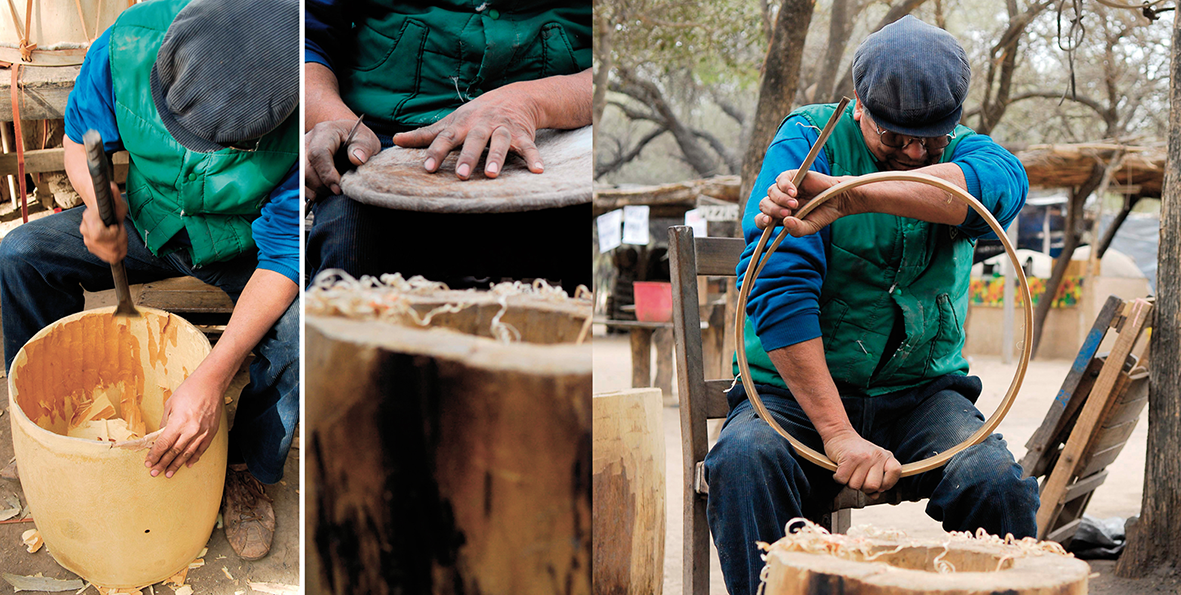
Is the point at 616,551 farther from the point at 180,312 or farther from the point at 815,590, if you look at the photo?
the point at 180,312

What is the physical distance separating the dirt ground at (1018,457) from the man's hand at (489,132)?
1.41 metres

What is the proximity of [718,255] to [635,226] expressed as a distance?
22.6 feet

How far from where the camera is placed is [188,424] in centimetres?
197

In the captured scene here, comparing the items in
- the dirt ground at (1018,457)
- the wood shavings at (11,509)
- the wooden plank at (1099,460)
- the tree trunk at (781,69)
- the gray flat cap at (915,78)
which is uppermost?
the tree trunk at (781,69)

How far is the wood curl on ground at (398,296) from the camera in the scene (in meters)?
1.53

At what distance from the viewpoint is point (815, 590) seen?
131 cm

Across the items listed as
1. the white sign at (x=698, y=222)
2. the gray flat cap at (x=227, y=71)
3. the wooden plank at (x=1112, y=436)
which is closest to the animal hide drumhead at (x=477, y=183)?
the gray flat cap at (x=227, y=71)

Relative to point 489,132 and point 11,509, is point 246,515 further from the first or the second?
point 489,132

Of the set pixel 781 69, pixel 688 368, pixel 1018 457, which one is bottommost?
pixel 1018 457

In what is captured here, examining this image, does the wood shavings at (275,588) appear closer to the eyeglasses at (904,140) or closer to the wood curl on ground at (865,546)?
the wood curl on ground at (865,546)

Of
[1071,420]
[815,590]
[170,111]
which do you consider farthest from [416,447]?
[1071,420]

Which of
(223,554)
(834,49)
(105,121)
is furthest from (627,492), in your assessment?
(834,49)

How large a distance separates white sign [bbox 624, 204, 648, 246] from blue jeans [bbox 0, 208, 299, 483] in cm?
695

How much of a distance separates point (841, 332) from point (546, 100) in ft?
2.91
